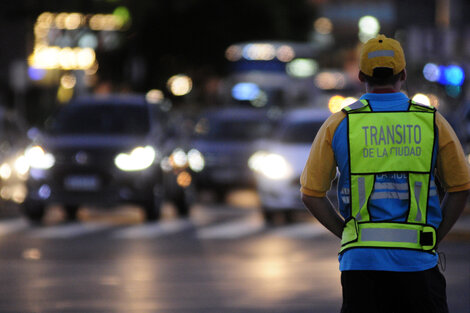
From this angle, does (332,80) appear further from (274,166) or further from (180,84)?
(274,166)

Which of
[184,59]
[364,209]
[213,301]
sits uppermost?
[184,59]

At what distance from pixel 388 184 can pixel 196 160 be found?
21.4 meters

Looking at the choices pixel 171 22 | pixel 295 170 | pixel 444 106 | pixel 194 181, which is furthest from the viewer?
pixel 171 22

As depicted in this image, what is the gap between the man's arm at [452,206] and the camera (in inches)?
224

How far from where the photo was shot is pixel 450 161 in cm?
560

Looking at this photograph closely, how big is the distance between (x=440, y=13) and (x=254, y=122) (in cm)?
2956

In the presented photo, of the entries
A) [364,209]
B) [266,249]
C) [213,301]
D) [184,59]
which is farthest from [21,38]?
[364,209]

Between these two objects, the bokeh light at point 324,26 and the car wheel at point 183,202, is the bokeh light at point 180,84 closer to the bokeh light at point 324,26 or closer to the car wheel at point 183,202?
the car wheel at point 183,202

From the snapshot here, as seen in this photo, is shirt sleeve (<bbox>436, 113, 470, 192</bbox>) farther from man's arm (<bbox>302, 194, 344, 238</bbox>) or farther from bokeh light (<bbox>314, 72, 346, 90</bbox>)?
bokeh light (<bbox>314, 72, 346, 90</bbox>)

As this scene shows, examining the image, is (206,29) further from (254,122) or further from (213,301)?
(213,301)

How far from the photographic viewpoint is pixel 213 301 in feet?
36.7

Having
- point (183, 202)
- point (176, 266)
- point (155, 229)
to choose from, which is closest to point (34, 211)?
point (155, 229)

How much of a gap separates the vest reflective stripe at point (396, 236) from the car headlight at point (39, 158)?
15.2 metres

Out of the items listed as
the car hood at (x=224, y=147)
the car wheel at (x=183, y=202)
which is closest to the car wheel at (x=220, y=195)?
the car hood at (x=224, y=147)
